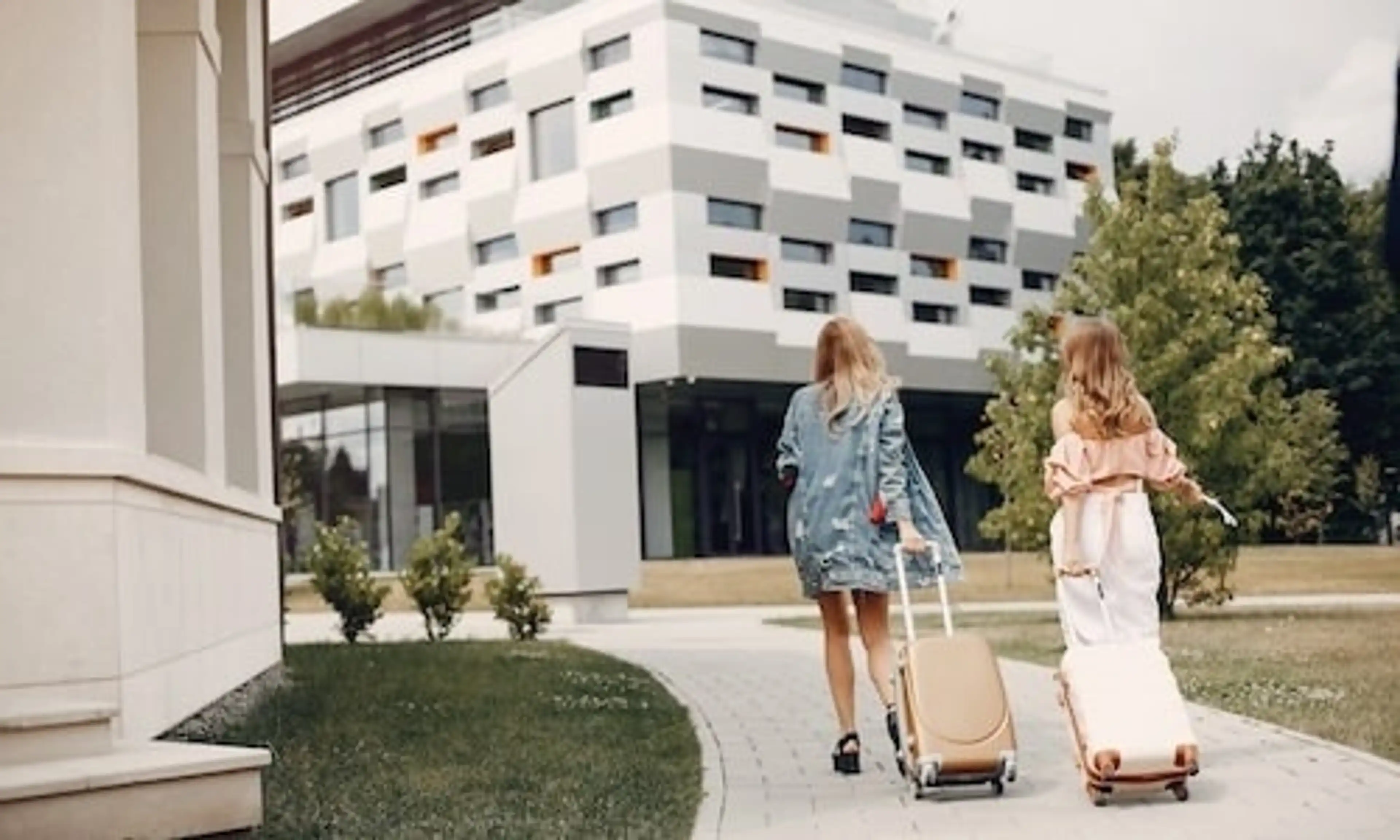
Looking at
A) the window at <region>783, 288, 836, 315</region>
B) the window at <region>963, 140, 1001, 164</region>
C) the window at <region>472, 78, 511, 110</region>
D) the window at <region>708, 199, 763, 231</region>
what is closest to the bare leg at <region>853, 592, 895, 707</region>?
the window at <region>963, 140, 1001, 164</region>

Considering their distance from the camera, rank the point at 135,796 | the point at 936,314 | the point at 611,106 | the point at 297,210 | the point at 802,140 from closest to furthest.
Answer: the point at 135,796, the point at 802,140, the point at 611,106, the point at 936,314, the point at 297,210

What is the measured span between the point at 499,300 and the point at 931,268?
8.60m

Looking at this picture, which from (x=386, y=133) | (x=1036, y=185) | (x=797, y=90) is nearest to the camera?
(x=1036, y=185)

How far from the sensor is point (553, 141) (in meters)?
35.3

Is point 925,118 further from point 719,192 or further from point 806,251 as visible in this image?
point 806,251

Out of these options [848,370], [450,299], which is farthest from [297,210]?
[848,370]

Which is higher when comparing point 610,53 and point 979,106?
point 610,53

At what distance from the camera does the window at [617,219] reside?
3341cm

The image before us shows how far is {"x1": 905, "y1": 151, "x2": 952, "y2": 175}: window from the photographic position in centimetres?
3050

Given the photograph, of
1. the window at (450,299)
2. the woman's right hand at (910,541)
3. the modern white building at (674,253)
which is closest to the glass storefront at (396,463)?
the modern white building at (674,253)

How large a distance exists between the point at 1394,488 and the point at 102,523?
5.62 metres

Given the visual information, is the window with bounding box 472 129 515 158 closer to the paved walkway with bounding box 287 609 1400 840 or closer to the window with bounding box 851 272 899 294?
the window with bounding box 851 272 899 294

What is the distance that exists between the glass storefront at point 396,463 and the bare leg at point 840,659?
93.8ft

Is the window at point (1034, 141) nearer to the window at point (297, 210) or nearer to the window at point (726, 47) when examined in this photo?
the window at point (726, 47)
